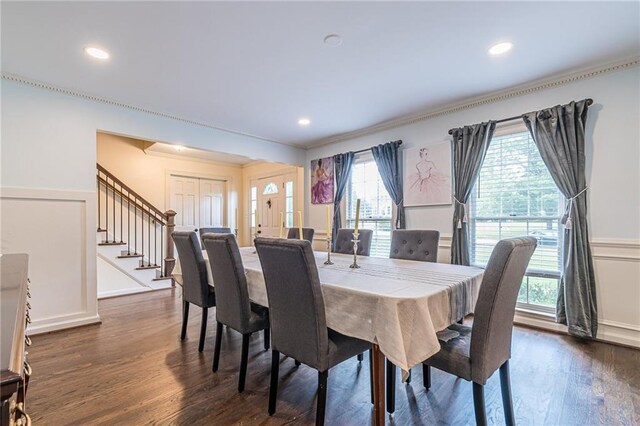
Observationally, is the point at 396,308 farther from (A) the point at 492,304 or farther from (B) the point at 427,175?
(B) the point at 427,175

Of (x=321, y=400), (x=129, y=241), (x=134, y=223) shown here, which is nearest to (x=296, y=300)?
(x=321, y=400)

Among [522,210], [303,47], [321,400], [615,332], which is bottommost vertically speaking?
[615,332]

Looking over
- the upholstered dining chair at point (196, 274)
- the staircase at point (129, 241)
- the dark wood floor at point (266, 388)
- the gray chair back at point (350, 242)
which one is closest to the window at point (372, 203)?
the gray chair back at point (350, 242)

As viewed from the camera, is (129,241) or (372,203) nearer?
(372,203)

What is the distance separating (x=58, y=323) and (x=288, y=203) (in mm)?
3810

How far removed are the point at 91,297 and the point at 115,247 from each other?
1.47 metres

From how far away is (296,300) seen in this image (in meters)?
1.58

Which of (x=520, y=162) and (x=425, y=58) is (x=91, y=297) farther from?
(x=520, y=162)

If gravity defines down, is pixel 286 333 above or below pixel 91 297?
above

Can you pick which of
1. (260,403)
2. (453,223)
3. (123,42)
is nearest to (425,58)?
(453,223)

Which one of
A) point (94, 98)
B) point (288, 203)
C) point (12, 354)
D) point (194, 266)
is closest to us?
point (12, 354)

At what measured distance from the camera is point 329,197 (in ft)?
16.6

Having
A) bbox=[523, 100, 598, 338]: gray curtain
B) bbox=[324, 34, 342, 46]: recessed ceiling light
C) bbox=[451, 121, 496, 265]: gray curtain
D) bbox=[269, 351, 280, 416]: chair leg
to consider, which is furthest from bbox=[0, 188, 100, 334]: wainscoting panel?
bbox=[523, 100, 598, 338]: gray curtain

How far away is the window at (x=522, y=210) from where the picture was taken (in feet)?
9.77
